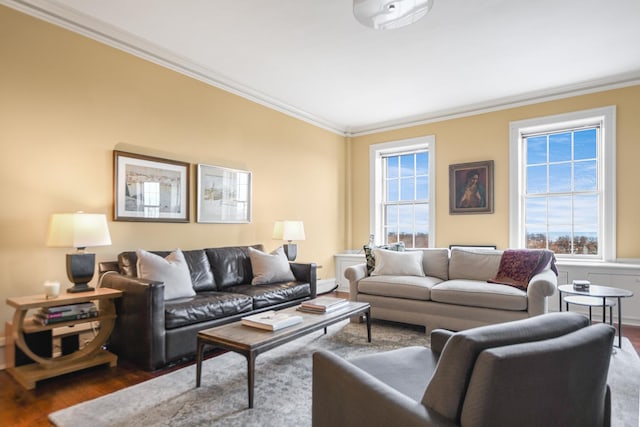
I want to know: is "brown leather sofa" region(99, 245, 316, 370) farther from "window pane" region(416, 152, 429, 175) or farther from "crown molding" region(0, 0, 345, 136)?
"window pane" region(416, 152, 429, 175)

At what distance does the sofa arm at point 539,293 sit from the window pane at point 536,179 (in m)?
2.06

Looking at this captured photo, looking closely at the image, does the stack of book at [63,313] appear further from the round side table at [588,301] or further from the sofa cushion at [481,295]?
the round side table at [588,301]

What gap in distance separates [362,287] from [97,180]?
285cm

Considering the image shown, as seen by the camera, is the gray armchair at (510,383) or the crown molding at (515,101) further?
the crown molding at (515,101)

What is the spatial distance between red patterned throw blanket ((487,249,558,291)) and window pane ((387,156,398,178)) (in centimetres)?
269

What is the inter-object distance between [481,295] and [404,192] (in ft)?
9.47

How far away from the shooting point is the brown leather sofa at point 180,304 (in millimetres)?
2627

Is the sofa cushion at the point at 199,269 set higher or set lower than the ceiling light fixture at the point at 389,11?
lower

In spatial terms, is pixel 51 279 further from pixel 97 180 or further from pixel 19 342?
pixel 97 180

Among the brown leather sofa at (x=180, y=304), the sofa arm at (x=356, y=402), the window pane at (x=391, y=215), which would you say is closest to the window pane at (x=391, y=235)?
the window pane at (x=391, y=215)

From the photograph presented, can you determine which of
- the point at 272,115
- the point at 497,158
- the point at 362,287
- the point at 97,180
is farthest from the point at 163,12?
the point at 497,158

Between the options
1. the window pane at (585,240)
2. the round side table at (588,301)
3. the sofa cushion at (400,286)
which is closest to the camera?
the round side table at (588,301)

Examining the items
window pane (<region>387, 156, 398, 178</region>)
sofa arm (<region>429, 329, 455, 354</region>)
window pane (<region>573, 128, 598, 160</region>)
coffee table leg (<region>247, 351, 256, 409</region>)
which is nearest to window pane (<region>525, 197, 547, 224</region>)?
window pane (<region>573, 128, 598, 160</region>)

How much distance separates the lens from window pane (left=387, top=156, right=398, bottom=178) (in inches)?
244
